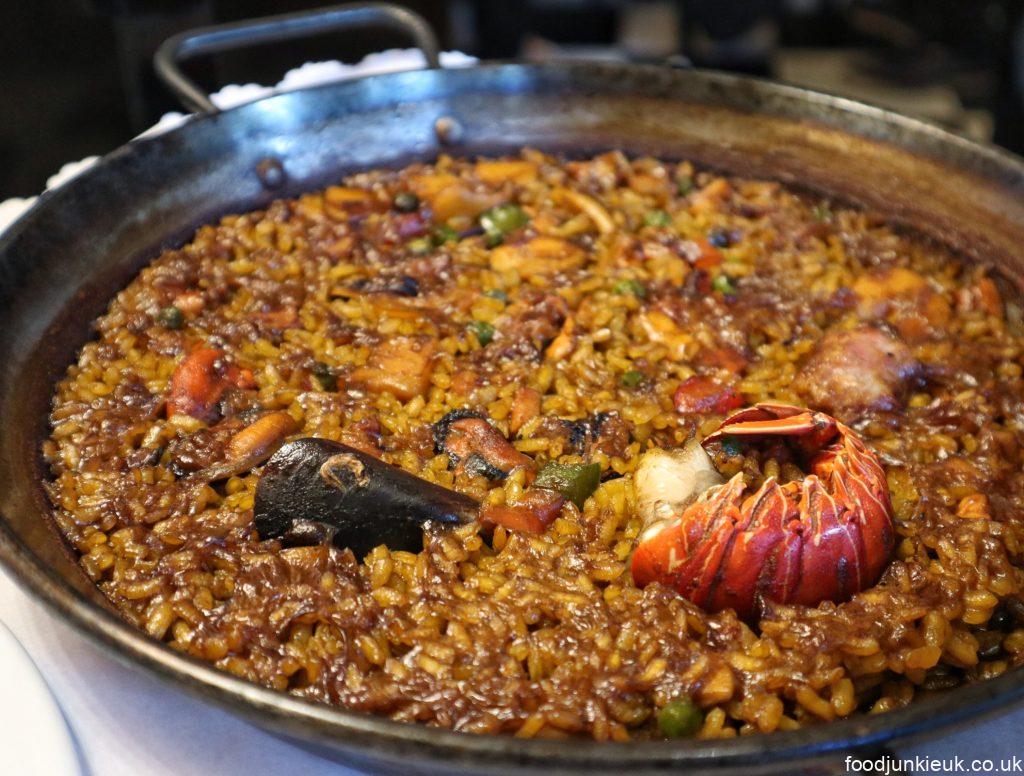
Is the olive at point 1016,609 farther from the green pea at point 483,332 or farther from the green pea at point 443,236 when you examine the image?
the green pea at point 443,236

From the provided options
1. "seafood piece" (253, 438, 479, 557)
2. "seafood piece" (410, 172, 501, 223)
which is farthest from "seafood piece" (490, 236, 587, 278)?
"seafood piece" (253, 438, 479, 557)

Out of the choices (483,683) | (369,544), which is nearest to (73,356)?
(369,544)

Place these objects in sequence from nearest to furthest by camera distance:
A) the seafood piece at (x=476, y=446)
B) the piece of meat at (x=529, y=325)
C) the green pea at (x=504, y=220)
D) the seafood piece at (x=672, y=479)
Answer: the seafood piece at (x=672, y=479) → the seafood piece at (x=476, y=446) → the piece of meat at (x=529, y=325) → the green pea at (x=504, y=220)

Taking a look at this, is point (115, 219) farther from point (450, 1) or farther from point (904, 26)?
point (904, 26)

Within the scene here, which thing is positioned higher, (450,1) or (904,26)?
(450,1)

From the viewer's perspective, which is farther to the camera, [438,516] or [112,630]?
[438,516]

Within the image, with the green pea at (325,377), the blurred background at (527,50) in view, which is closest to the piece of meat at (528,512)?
the green pea at (325,377)

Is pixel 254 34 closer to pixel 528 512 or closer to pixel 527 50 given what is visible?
pixel 528 512
